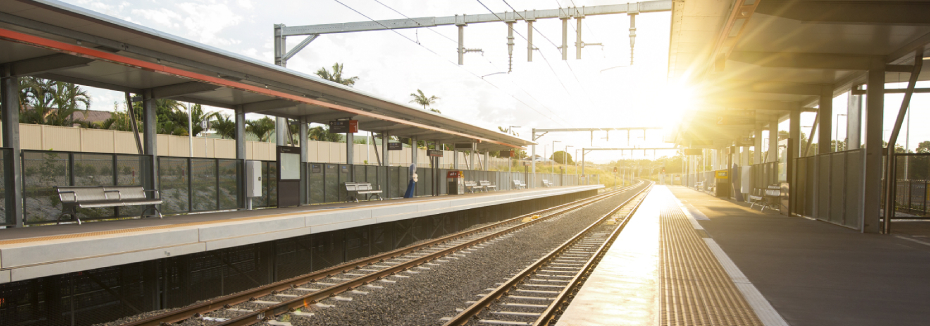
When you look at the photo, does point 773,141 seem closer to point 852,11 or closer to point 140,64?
point 852,11

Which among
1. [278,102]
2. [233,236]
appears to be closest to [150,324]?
[233,236]

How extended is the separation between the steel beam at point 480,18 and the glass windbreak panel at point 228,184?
4.43m

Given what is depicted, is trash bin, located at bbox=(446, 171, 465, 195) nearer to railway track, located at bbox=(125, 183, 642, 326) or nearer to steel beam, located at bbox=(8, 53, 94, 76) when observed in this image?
railway track, located at bbox=(125, 183, 642, 326)

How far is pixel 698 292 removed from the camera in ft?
21.7

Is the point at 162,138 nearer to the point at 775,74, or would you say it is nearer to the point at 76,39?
the point at 76,39

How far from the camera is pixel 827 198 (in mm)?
15461

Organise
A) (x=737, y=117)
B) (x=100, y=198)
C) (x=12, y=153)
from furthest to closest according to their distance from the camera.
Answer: (x=737, y=117), (x=100, y=198), (x=12, y=153)

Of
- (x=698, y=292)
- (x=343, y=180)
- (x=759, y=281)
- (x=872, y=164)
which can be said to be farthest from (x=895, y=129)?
(x=343, y=180)

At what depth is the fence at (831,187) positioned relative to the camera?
13.5m

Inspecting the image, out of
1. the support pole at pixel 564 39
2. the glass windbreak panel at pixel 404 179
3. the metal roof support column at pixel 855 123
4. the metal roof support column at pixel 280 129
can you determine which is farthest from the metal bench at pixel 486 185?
the metal roof support column at pixel 855 123

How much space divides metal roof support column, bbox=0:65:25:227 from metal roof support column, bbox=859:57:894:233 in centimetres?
1736

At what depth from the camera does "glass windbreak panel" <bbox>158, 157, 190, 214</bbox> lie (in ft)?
34.7

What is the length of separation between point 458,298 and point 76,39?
678 cm

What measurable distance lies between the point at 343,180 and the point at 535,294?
403 inches
